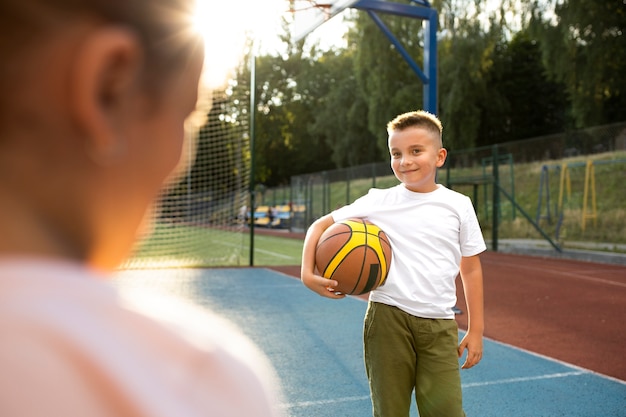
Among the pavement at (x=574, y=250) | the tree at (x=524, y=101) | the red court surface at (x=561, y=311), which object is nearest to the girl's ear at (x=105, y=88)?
the red court surface at (x=561, y=311)

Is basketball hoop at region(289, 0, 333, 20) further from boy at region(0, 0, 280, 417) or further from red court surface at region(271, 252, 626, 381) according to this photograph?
boy at region(0, 0, 280, 417)

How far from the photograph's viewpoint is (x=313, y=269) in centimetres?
281

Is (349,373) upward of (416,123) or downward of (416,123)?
downward

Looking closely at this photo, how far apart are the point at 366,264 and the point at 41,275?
2.36 meters

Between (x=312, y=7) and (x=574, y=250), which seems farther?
(x=574, y=250)

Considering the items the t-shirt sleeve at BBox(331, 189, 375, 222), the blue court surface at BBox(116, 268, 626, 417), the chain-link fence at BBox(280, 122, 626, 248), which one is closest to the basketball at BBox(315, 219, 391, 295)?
the t-shirt sleeve at BBox(331, 189, 375, 222)

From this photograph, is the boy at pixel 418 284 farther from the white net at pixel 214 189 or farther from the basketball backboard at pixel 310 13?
the white net at pixel 214 189

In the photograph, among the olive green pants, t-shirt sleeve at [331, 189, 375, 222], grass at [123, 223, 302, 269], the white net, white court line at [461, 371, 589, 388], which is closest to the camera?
the olive green pants

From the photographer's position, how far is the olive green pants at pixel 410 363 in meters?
2.58

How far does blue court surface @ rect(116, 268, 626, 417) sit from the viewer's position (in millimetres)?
3850

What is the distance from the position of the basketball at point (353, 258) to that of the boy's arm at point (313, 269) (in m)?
0.03

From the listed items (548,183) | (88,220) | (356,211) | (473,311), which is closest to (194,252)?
(548,183)

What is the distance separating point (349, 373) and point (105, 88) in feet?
14.4

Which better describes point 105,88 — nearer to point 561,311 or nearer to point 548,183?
point 561,311
